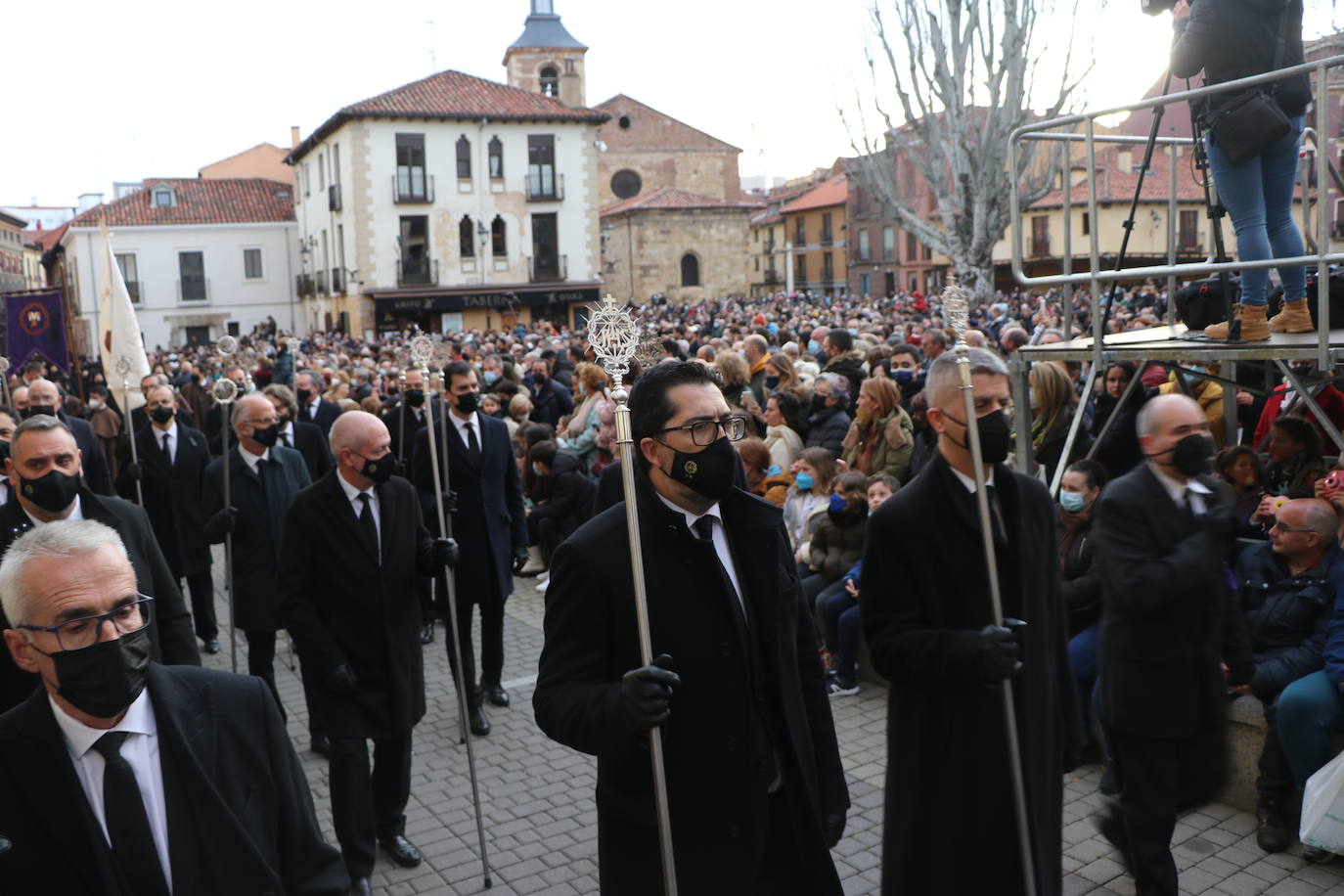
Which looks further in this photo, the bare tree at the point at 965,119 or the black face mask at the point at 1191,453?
the bare tree at the point at 965,119

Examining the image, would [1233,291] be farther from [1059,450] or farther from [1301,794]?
[1301,794]

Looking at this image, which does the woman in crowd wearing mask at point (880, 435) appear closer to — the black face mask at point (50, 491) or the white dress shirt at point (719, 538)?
the white dress shirt at point (719, 538)

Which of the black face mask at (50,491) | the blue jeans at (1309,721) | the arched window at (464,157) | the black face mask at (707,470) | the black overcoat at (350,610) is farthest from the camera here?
the arched window at (464,157)

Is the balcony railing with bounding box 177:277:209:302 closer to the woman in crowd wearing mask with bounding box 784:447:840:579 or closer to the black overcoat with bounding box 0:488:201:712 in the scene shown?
the woman in crowd wearing mask with bounding box 784:447:840:579

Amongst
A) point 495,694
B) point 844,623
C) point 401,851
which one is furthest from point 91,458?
point 844,623

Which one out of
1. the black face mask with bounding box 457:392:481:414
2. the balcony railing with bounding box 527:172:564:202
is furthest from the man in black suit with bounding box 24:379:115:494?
the balcony railing with bounding box 527:172:564:202

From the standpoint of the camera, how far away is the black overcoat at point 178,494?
30.6 feet

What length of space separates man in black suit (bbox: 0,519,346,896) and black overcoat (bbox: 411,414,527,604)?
4.94m

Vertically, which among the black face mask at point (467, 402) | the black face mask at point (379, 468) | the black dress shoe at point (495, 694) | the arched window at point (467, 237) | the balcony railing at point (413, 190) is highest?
the balcony railing at point (413, 190)

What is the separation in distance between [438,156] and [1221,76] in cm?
4769

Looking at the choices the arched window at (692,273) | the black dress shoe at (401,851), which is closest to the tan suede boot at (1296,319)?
the black dress shoe at (401,851)

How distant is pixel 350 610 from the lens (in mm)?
5414

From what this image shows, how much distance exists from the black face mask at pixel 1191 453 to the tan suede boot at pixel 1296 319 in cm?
251

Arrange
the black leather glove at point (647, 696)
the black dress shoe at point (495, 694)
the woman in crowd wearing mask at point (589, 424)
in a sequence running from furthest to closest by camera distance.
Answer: the woman in crowd wearing mask at point (589, 424) → the black dress shoe at point (495, 694) → the black leather glove at point (647, 696)
